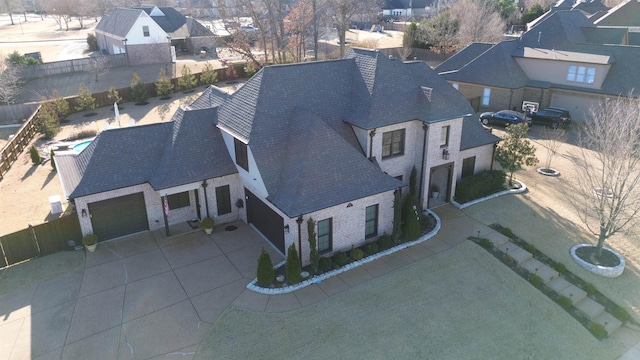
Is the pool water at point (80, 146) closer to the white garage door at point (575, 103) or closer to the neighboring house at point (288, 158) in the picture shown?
the neighboring house at point (288, 158)

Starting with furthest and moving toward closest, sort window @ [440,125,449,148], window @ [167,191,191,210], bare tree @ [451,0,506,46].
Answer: bare tree @ [451,0,506,46] < window @ [440,125,449,148] < window @ [167,191,191,210]

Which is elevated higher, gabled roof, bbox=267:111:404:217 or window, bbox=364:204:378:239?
gabled roof, bbox=267:111:404:217

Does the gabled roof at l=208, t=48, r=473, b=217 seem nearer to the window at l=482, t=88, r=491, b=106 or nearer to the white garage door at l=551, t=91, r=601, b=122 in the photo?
the window at l=482, t=88, r=491, b=106

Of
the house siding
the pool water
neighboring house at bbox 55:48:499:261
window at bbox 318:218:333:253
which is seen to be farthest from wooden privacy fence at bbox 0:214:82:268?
the pool water

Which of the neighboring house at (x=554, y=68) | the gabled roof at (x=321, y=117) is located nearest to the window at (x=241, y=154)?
the gabled roof at (x=321, y=117)

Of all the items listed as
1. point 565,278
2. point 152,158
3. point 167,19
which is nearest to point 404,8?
point 167,19

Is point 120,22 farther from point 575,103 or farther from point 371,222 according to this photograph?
point 575,103
